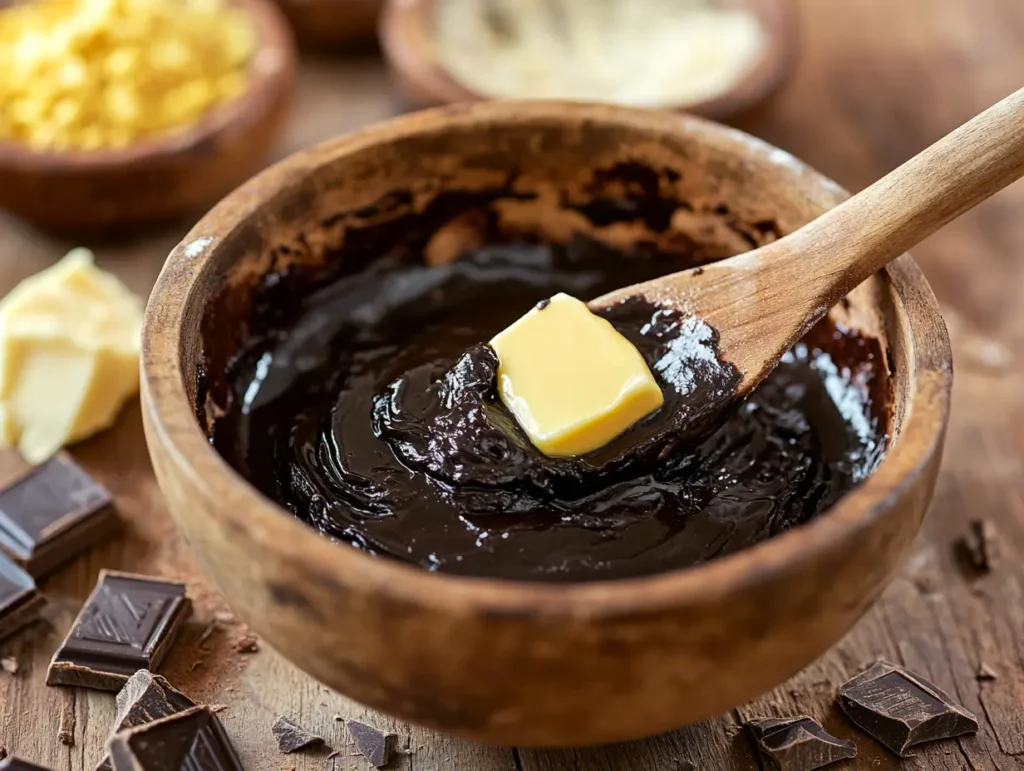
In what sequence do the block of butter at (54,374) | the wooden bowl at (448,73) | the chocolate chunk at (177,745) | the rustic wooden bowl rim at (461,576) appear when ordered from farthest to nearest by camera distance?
the wooden bowl at (448,73) < the block of butter at (54,374) < the chocolate chunk at (177,745) < the rustic wooden bowl rim at (461,576)

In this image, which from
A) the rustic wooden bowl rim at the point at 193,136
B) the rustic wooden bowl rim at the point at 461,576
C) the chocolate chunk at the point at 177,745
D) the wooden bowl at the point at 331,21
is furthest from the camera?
the wooden bowl at the point at 331,21

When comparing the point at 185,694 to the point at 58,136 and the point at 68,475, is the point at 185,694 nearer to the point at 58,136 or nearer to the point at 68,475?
the point at 68,475

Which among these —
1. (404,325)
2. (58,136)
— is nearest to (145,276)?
(58,136)

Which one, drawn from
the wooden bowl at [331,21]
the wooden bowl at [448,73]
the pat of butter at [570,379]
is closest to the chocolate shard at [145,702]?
the pat of butter at [570,379]

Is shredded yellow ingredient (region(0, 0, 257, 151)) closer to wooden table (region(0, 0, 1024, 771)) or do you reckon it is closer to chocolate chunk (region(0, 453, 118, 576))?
wooden table (region(0, 0, 1024, 771))

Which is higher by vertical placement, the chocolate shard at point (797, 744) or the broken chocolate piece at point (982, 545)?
the broken chocolate piece at point (982, 545)

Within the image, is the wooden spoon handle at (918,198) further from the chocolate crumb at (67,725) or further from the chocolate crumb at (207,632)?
the chocolate crumb at (67,725)

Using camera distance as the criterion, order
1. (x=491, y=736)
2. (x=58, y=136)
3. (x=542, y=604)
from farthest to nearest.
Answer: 1. (x=58, y=136)
2. (x=491, y=736)
3. (x=542, y=604)

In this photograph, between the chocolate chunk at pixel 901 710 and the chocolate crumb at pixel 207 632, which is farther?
the chocolate crumb at pixel 207 632
